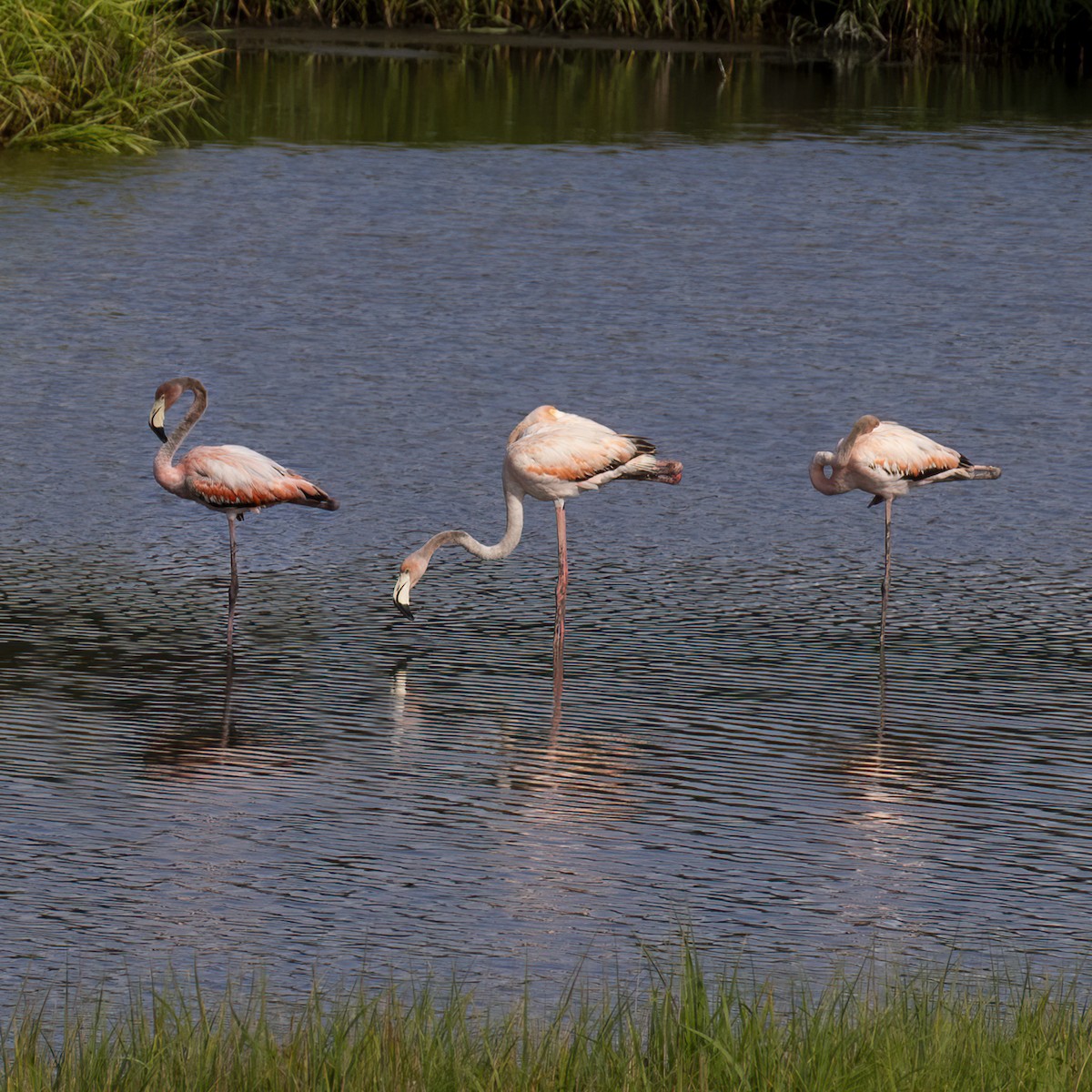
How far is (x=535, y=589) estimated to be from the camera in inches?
339

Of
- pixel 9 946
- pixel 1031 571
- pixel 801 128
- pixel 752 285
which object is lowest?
pixel 9 946

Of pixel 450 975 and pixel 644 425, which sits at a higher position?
pixel 644 425

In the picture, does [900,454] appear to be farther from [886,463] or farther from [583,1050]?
[583,1050]

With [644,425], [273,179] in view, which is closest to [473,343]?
[644,425]

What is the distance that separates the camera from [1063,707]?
7.21 metres

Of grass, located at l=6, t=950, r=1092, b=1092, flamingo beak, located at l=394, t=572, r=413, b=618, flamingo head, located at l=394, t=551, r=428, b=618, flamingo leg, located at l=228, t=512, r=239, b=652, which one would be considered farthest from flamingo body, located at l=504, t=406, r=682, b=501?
grass, located at l=6, t=950, r=1092, b=1092

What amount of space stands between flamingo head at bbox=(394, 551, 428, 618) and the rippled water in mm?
165

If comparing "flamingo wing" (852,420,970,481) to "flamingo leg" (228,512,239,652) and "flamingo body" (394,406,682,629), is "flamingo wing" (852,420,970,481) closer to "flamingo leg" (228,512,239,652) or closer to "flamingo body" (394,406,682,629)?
"flamingo body" (394,406,682,629)

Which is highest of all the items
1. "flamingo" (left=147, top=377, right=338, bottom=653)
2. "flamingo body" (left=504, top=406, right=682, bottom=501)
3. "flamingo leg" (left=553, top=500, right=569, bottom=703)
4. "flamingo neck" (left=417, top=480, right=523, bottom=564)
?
"flamingo body" (left=504, top=406, right=682, bottom=501)

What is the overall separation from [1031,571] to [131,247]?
311 inches

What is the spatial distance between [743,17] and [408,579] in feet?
63.8

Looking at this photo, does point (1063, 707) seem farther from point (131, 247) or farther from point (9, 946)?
point (131, 247)

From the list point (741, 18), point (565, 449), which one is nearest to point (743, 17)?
point (741, 18)

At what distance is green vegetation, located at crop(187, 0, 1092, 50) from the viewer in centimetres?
2512
